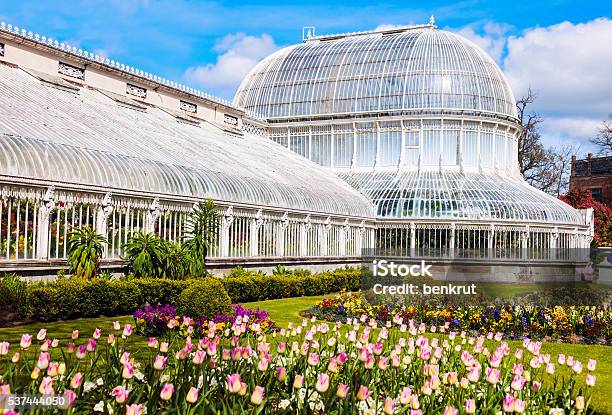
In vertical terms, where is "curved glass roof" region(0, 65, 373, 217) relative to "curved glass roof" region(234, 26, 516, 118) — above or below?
below

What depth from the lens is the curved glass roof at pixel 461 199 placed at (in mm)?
38625

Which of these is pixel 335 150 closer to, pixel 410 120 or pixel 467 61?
pixel 410 120

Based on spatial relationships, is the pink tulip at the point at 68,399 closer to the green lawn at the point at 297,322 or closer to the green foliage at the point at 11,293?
the green lawn at the point at 297,322

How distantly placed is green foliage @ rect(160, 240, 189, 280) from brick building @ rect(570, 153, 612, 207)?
57.5m

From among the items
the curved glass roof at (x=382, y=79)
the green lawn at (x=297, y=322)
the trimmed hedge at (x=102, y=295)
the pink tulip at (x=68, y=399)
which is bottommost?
the green lawn at (x=297, y=322)

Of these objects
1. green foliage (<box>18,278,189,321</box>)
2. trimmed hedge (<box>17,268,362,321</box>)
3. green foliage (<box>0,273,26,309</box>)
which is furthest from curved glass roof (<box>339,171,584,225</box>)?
green foliage (<box>0,273,26,309</box>)

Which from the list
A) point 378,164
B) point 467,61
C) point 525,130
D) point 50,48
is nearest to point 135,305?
point 50,48

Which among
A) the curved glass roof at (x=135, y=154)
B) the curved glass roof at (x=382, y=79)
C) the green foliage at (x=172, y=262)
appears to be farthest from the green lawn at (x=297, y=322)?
the curved glass roof at (x=382, y=79)

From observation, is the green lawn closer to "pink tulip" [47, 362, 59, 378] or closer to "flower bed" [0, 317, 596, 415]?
"flower bed" [0, 317, 596, 415]

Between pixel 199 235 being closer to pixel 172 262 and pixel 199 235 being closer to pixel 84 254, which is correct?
pixel 172 262

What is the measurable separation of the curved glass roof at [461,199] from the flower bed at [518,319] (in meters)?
21.6

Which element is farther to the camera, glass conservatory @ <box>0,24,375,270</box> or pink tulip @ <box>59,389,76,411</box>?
glass conservatory @ <box>0,24,375,270</box>

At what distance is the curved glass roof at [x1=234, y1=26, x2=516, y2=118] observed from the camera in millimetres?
44844

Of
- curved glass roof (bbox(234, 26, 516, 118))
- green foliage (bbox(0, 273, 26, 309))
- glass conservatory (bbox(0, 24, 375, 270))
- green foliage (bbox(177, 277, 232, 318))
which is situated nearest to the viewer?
green foliage (bbox(177, 277, 232, 318))
